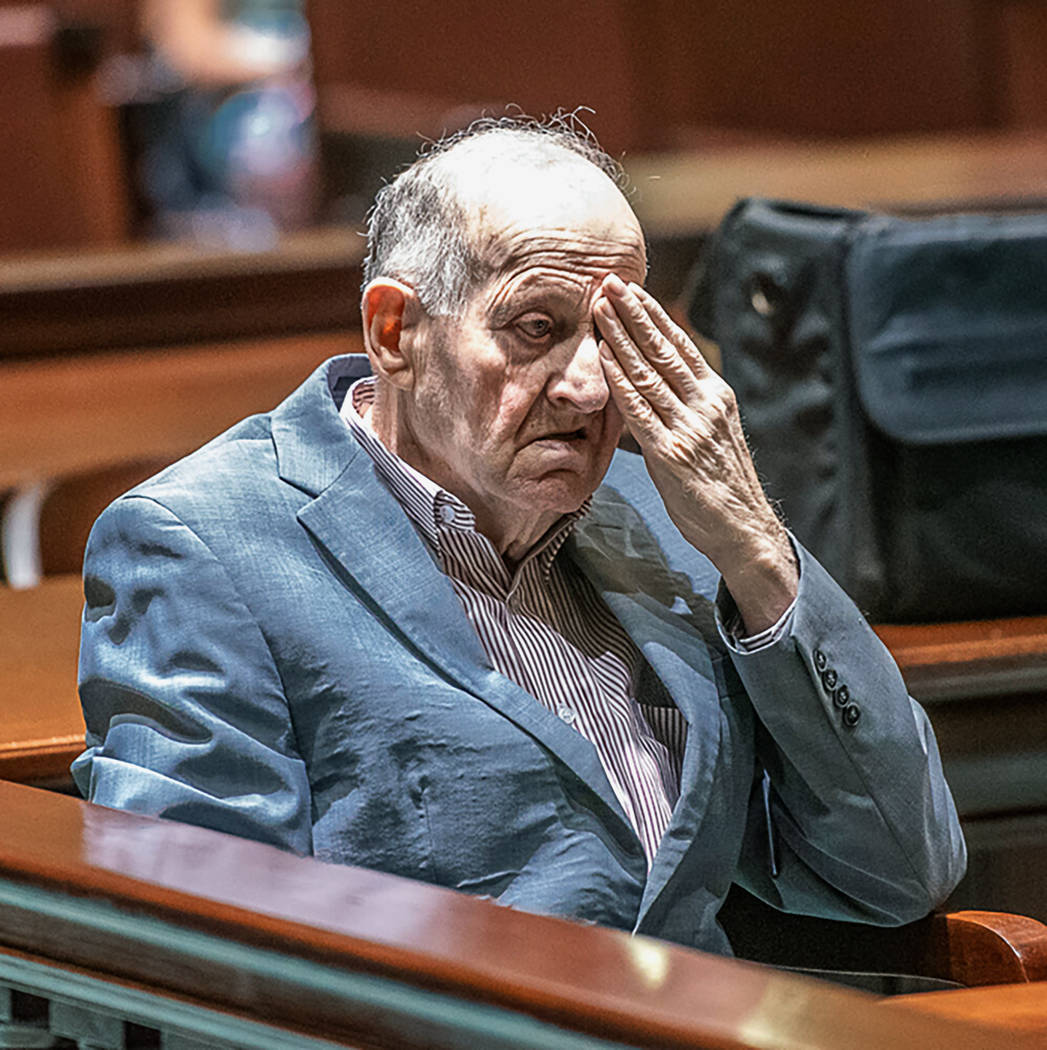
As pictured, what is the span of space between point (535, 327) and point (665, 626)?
29cm

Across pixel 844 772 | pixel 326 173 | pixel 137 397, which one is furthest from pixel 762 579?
pixel 326 173

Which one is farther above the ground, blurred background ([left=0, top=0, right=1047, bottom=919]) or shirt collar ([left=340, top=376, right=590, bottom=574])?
shirt collar ([left=340, top=376, right=590, bottom=574])

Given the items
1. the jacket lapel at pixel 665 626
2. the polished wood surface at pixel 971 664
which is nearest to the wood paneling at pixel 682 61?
the polished wood surface at pixel 971 664

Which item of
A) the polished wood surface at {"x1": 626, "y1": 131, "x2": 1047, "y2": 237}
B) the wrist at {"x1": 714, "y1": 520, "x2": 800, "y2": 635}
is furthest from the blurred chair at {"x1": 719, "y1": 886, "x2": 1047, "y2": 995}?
the polished wood surface at {"x1": 626, "y1": 131, "x2": 1047, "y2": 237}

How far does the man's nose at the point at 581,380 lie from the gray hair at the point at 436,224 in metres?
0.09

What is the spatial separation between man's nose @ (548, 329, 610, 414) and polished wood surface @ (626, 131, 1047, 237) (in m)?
1.36

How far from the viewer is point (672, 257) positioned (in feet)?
9.91

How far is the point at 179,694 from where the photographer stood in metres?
1.27

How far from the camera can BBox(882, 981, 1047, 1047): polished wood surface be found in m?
1.31

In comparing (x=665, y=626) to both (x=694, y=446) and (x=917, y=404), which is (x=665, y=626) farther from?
(x=917, y=404)

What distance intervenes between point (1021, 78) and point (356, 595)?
5.00 metres

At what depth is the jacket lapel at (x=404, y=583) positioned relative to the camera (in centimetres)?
136

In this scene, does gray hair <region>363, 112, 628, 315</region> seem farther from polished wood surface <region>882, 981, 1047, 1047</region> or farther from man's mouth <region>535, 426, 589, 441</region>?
polished wood surface <region>882, 981, 1047, 1047</region>

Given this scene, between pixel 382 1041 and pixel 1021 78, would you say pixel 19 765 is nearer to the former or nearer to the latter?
pixel 382 1041
